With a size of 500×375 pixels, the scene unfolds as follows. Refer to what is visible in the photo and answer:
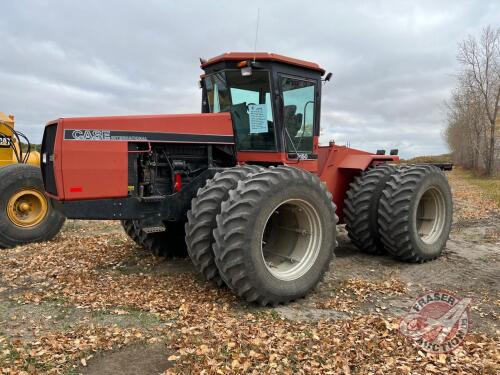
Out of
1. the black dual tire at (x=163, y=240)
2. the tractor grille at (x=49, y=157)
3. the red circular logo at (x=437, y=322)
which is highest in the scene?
the tractor grille at (x=49, y=157)

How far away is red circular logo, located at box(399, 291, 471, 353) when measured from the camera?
4062mm

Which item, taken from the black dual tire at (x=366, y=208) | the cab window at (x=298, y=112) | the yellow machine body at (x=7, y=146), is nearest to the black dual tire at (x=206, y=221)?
the cab window at (x=298, y=112)

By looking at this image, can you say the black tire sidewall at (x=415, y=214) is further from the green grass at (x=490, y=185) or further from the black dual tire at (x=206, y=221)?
the green grass at (x=490, y=185)

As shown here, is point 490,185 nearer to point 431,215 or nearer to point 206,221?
point 431,215

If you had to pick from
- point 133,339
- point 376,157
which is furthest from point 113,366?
point 376,157

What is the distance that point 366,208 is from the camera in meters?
6.82

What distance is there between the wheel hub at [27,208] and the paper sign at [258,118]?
15.0 ft

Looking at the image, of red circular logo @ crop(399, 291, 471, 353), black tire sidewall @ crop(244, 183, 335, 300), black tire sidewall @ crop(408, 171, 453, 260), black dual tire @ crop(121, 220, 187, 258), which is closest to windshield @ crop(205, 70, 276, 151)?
black tire sidewall @ crop(244, 183, 335, 300)

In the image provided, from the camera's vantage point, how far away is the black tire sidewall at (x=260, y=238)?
461 centimetres

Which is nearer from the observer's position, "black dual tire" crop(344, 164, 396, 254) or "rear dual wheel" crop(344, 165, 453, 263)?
"rear dual wheel" crop(344, 165, 453, 263)

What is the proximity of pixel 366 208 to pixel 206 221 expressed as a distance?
10.2ft

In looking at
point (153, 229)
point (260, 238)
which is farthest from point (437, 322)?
point (153, 229)

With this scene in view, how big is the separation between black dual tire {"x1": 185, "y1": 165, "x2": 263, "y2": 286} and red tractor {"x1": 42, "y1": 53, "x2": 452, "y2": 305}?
1cm

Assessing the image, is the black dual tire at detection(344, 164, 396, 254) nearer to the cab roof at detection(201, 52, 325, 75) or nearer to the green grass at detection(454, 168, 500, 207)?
the cab roof at detection(201, 52, 325, 75)
